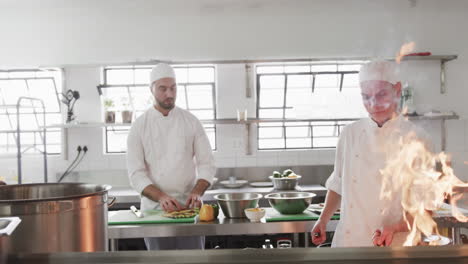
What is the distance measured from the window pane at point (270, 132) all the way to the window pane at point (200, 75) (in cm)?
90

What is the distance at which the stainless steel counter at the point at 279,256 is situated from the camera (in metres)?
1.11

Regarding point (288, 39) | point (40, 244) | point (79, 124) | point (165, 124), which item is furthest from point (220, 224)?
point (288, 39)

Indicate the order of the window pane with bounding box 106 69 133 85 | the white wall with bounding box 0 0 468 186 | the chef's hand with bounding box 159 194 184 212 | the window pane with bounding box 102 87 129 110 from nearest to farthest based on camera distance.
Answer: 1. the chef's hand with bounding box 159 194 184 212
2. the window pane with bounding box 102 87 129 110
3. the white wall with bounding box 0 0 468 186
4. the window pane with bounding box 106 69 133 85

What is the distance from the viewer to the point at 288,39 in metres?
5.35

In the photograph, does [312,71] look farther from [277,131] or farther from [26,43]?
[26,43]

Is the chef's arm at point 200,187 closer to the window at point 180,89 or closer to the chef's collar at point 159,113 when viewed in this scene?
the chef's collar at point 159,113

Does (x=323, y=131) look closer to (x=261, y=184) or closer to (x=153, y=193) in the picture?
(x=261, y=184)

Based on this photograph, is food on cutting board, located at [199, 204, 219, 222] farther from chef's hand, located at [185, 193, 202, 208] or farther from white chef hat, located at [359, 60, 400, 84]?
white chef hat, located at [359, 60, 400, 84]

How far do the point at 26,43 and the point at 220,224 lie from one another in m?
4.01

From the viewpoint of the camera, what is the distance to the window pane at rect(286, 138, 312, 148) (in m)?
5.58

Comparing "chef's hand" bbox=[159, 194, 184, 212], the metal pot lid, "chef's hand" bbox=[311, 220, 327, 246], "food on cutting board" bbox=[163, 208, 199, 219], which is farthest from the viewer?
"chef's hand" bbox=[159, 194, 184, 212]

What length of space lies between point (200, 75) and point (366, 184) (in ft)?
11.8

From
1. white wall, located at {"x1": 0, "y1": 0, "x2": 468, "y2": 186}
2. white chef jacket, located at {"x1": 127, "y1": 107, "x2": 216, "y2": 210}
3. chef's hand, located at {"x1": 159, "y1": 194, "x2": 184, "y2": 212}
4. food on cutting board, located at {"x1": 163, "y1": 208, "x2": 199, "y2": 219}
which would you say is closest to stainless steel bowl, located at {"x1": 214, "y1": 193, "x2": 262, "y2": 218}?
food on cutting board, located at {"x1": 163, "y1": 208, "x2": 199, "y2": 219}

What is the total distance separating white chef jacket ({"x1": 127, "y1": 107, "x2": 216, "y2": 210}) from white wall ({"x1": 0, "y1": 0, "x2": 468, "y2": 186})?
6.77ft
